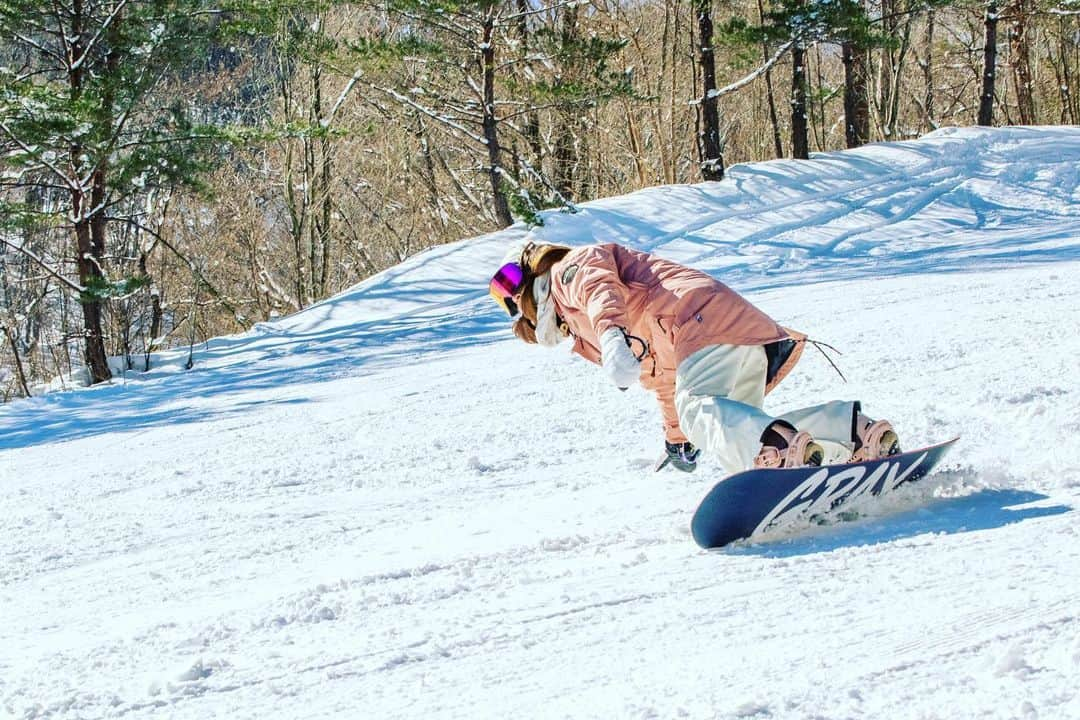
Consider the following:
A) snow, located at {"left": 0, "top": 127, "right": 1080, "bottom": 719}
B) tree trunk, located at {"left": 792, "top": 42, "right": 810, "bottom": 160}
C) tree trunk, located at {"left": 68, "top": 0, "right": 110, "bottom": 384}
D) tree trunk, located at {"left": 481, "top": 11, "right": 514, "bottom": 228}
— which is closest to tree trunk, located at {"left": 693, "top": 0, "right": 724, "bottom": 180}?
tree trunk, located at {"left": 792, "top": 42, "right": 810, "bottom": 160}

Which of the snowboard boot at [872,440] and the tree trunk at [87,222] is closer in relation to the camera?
the snowboard boot at [872,440]

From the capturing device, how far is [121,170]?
36.7 feet

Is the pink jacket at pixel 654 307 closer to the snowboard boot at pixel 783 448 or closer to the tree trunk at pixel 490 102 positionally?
the snowboard boot at pixel 783 448

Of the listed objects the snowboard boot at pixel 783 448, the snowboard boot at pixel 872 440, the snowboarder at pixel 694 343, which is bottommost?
the snowboard boot at pixel 872 440

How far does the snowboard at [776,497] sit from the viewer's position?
116 inches

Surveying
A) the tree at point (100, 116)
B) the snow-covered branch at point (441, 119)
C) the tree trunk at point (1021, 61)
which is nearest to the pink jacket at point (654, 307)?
the tree at point (100, 116)

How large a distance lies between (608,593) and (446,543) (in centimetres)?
92

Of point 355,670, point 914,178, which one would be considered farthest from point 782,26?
point 355,670

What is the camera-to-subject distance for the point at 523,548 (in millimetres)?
3275

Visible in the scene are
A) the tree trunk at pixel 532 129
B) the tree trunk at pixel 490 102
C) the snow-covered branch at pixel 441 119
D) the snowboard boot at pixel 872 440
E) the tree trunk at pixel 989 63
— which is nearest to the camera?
the snowboard boot at pixel 872 440

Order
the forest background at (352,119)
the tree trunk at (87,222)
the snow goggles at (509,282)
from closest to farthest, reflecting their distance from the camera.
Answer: the snow goggles at (509,282) → the tree trunk at (87,222) → the forest background at (352,119)

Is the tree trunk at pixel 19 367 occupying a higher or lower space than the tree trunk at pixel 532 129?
lower

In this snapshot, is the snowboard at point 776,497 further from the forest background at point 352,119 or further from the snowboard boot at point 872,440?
the forest background at point 352,119

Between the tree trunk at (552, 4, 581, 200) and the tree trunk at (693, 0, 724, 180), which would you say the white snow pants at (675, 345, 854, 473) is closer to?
the tree trunk at (693, 0, 724, 180)
